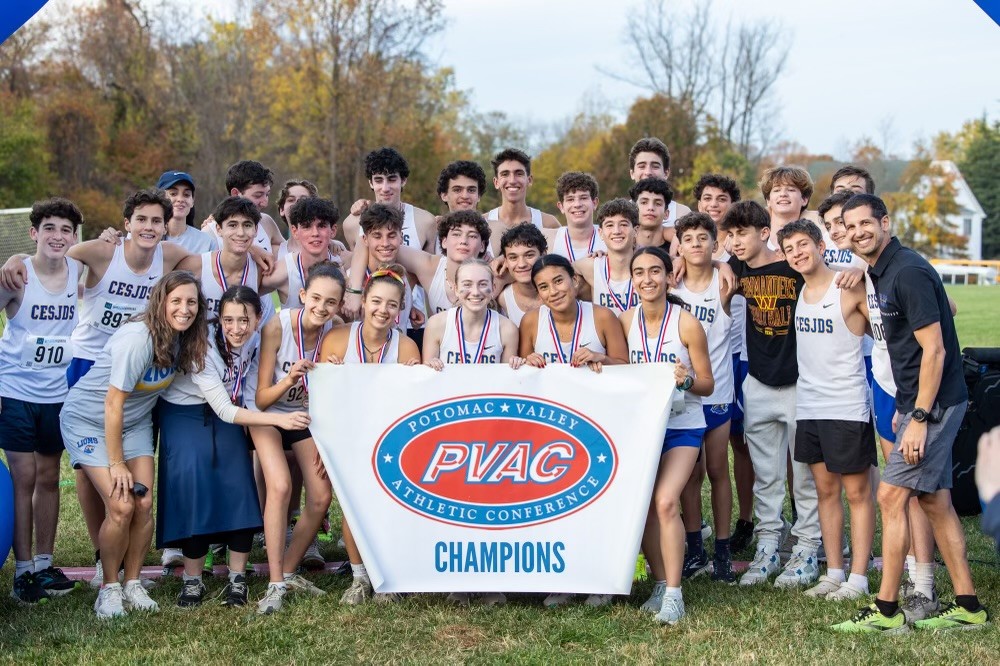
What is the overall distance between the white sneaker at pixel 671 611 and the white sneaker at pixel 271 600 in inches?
76.4

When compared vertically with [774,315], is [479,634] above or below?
below

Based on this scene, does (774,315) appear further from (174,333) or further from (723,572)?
(174,333)

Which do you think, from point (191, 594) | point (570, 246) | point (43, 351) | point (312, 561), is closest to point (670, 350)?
point (570, 246)

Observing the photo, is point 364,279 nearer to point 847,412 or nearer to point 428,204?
point 847,412

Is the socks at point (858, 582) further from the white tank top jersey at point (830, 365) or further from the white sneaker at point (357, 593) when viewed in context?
the white sneaker at point (357, 593)

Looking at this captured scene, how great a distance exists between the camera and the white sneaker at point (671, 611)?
4.90 meters

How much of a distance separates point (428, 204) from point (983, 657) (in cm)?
3258

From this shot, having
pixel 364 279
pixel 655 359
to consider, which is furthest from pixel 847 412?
pixel 364 279

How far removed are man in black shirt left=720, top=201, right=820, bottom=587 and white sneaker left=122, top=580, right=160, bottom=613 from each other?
10.7ft

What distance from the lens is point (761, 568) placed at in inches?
225

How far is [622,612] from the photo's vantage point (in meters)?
5.06

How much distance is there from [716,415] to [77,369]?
377 cm

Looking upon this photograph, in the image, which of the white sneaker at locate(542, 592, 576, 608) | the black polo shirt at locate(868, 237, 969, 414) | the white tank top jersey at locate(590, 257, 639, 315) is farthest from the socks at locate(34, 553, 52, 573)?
the black polo shirt at locate(868, 237, 969, 414)

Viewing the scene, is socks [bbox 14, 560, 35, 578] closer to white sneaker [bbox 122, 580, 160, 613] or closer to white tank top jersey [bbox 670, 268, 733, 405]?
white sneaker [bbox 122, 580, 160, 613]
